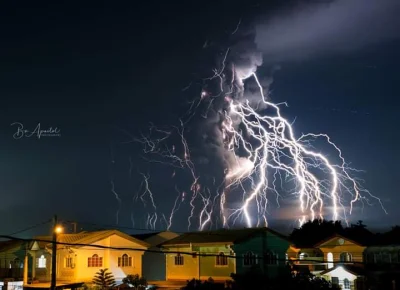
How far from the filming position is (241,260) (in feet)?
108

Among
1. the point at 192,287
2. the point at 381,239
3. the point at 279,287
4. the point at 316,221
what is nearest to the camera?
the point at 192,287

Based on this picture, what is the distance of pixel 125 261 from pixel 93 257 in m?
2.36

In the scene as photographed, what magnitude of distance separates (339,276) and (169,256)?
11.2 meters

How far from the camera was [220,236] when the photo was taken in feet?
114

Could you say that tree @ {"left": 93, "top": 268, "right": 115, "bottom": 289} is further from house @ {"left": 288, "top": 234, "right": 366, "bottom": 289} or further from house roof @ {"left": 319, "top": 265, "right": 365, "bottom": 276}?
house roof @ {"left": 319, "top": 265, "right": 365, "bottom": 276}

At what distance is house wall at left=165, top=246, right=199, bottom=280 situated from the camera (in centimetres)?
3456

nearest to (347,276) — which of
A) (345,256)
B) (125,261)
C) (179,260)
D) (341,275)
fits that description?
(341,275)

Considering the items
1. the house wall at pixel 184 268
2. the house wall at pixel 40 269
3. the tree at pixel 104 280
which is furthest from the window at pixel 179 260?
the house wall at pixel 40 269

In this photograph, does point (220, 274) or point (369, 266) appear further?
point (369, 266)

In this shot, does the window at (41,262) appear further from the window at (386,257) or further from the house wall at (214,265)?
the window at (386,257)

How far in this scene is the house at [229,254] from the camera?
32.8 metres

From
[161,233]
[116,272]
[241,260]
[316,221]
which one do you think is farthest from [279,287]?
[316,221]

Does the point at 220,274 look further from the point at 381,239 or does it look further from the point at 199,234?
the point at 381,239

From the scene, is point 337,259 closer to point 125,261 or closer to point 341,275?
point 341,275
